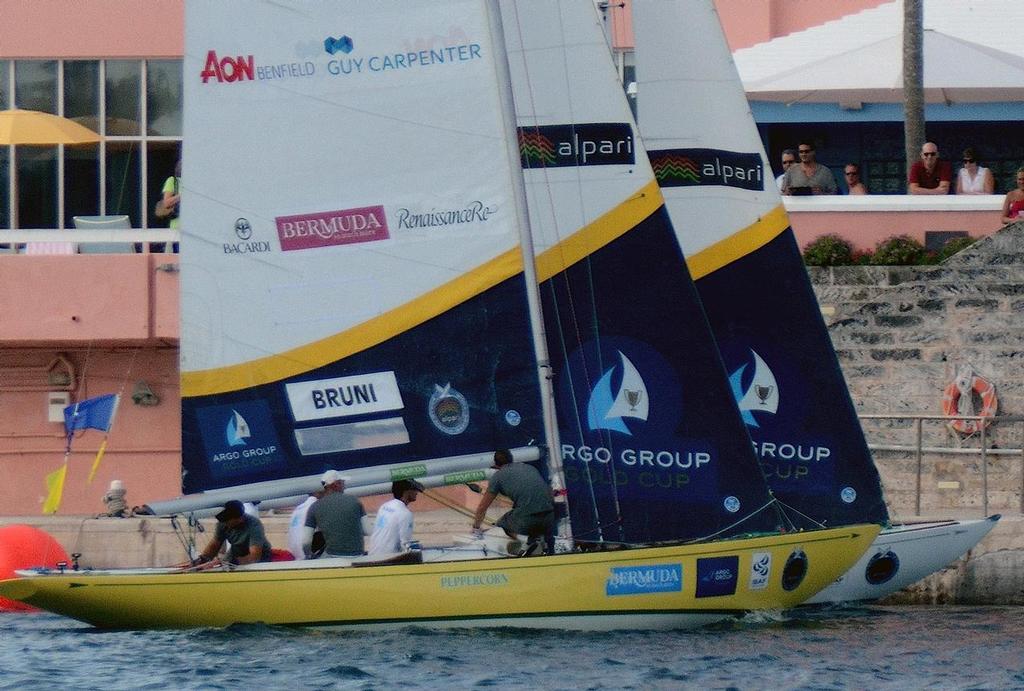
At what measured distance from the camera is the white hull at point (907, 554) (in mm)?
22953

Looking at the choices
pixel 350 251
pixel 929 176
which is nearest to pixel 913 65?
pixel 929 176

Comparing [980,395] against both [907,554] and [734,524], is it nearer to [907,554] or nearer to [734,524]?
[907,554]

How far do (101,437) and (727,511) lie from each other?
38.4ft

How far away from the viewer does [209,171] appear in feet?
68.0

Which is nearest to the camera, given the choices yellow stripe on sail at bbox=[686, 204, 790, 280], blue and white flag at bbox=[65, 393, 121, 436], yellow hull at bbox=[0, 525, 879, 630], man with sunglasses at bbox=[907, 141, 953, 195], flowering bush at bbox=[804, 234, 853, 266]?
yellow hull at bbox=[0, 525, 879, 630]

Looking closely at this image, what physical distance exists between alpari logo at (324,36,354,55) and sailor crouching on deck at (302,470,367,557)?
3814 millimetres

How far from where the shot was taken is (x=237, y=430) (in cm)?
2086

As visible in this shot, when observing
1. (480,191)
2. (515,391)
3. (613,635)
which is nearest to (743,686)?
(613,635)

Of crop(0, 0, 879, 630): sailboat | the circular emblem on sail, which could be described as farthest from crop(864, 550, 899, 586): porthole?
the circular emblem on sail

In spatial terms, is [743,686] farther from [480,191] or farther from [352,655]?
[480,191]

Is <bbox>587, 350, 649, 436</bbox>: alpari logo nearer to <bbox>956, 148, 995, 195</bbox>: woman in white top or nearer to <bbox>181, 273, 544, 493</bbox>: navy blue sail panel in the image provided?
<bbox>181, 273, 544, 493</bbox>: navy blue sail panel

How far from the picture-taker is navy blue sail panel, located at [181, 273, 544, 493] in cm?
2089

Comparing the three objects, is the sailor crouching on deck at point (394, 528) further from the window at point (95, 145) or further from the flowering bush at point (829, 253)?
the window at point (95, 145)

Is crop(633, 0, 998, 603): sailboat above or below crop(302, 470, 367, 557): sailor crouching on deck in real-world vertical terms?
above
